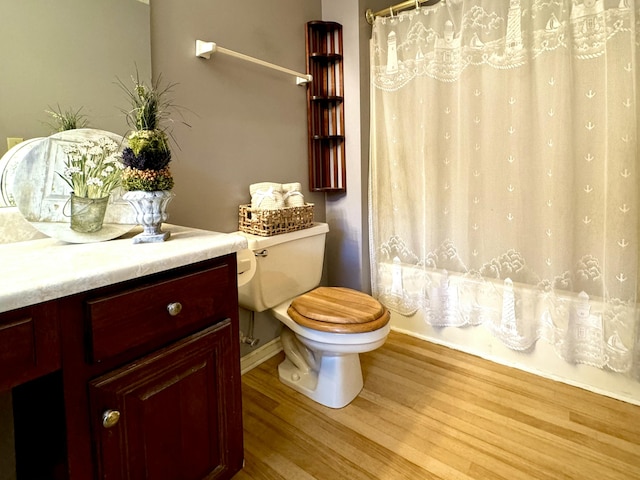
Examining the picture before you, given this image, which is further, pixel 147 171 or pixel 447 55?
pixel 447 55

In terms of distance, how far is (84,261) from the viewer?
757mm

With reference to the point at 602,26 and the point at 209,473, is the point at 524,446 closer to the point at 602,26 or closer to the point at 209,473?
the point at 209,473

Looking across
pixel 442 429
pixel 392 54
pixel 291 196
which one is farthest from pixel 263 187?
pixel 442 429

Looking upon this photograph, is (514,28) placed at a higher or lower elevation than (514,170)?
higher

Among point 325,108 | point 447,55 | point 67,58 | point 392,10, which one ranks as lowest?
point 67,58

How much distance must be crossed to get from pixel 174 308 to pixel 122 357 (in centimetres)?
14

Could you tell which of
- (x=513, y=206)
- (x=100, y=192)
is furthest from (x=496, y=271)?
(x=100, y=192)

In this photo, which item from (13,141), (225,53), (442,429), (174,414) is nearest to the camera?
(174,414)

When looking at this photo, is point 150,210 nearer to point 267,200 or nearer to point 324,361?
point 267,200

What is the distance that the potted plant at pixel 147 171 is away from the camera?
89cm

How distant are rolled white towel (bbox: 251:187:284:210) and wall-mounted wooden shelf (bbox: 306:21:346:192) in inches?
18.8

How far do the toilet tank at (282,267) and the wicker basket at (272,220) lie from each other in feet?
0.09

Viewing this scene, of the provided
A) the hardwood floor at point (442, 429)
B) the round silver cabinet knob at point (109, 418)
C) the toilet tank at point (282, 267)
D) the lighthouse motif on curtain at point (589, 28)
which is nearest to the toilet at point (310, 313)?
the toilet tank at point (282, 267)

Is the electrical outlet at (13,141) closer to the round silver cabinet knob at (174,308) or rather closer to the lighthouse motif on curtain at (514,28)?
the round silver cabinet knob at (174,308)
